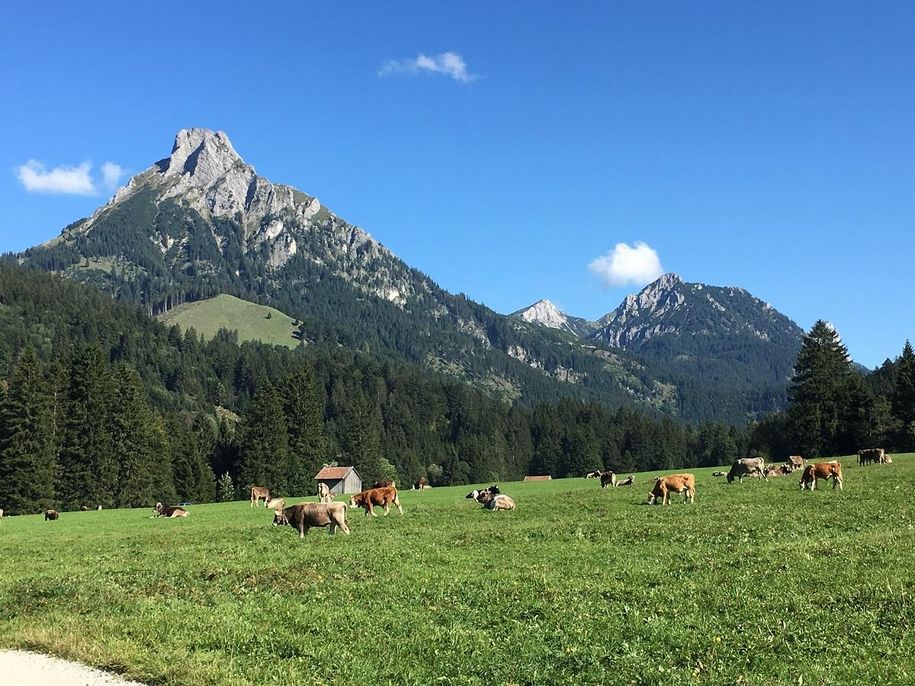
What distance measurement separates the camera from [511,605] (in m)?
14.2

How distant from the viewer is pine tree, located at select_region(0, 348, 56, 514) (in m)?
74.9

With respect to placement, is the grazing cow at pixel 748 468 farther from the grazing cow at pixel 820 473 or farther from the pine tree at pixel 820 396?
the pine tree at pixel 820 396

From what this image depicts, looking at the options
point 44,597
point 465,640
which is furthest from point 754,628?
point 44,597

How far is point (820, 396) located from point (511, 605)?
89.3 m

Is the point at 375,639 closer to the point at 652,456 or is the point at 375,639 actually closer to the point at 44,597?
the point at 44,597

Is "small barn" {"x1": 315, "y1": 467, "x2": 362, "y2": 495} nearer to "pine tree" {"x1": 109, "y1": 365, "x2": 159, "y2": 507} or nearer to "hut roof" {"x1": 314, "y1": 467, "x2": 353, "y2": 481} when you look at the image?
"hut roof" {"x1": 314, "y1": 467, "x2": 353, "y2": 481}

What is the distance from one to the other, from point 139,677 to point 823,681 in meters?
10.6

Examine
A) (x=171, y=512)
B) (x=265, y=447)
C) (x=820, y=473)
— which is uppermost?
(x=265, y=447)

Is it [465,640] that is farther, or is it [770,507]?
[770,507]

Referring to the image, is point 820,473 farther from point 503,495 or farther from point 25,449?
point 25,449

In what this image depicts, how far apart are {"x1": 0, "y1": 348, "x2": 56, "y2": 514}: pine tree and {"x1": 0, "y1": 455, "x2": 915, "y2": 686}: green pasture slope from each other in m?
58.0

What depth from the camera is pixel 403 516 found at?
35.6m

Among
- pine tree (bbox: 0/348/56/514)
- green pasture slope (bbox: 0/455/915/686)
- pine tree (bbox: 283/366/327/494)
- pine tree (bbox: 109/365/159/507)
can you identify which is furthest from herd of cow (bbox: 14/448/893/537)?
pine tree (bbox: 283/366/327/494)

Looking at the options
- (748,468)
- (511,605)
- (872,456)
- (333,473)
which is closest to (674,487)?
(748,468)
